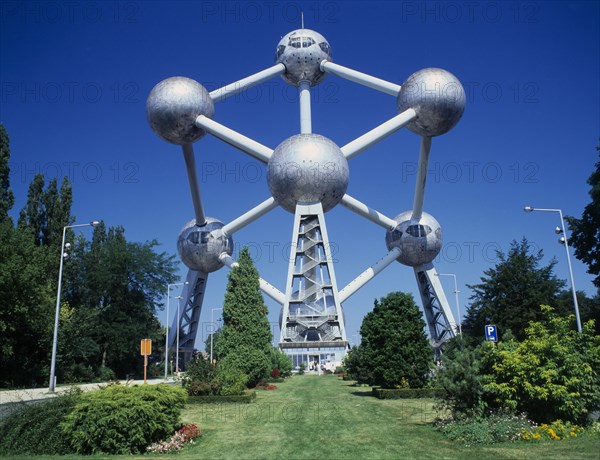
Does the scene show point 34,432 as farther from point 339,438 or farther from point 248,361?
point 248,361

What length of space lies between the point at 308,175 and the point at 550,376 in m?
21.3

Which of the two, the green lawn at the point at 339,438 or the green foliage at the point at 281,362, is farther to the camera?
the green foliage at the point at 281,362

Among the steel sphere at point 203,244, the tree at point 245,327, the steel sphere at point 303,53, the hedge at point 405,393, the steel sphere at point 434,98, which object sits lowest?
the hedge at point 405,393

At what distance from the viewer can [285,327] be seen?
35.5 metres

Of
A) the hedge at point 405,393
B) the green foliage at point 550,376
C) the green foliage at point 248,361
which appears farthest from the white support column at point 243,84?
the green foliage at point 550,376

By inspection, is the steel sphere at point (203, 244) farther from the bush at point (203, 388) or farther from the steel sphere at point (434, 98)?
the bush at point (203, 388)

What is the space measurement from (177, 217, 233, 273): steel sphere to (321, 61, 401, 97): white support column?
15471 millimetres

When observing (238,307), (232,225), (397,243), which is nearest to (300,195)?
(238,307)

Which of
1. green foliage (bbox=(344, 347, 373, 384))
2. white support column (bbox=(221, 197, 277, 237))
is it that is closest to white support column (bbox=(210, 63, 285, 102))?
white support column (bbox=(221, 197, 277, 237))

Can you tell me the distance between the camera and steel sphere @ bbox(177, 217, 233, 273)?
44719 mm

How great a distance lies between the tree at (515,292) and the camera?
112 ft

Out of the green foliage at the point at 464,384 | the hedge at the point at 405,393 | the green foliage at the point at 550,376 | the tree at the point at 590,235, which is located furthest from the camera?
the tree at the point at 590,235

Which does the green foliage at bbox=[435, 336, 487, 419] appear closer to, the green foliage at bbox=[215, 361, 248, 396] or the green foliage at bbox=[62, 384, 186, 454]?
the green foliage at bbox=[62, 384, 186, 454]

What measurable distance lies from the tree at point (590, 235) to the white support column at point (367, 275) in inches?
588
